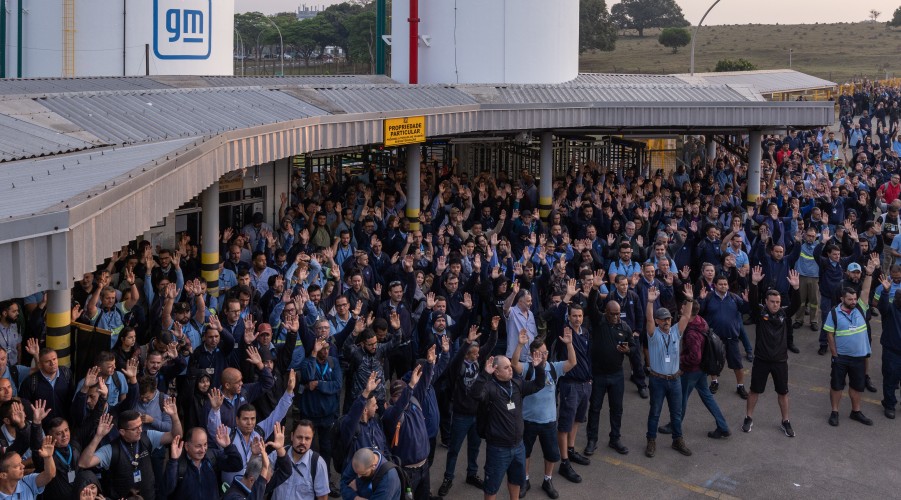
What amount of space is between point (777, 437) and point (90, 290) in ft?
24.1

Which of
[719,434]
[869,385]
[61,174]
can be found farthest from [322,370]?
[869,385]

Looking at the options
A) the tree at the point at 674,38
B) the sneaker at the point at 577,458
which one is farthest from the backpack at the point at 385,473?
the tree at the point at 674,38

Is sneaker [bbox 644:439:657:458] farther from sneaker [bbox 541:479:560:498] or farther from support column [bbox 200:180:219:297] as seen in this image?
support column [bbox 200:180:219:297]

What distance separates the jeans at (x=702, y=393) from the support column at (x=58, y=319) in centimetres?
621

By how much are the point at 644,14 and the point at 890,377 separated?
388 feet

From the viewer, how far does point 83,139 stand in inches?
442

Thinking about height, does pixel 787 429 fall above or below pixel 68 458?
below

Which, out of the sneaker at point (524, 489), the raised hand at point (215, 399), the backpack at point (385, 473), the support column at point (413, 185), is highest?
the support column at point (413, 185)

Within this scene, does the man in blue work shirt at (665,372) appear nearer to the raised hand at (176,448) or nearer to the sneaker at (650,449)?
the sneaker at (650,449)

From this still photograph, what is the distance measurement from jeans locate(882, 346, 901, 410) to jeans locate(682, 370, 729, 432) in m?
2.24

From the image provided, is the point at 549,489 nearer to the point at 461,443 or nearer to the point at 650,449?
the point at 461,443

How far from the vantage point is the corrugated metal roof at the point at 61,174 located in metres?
6.63

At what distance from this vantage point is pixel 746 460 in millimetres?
10570

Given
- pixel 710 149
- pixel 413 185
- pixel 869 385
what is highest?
pixel 710 149
